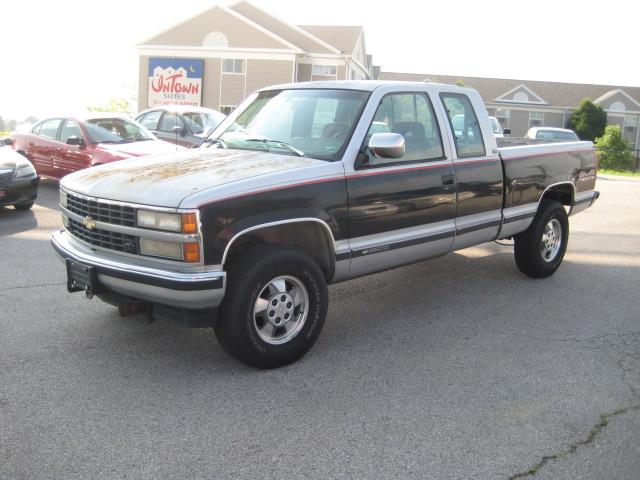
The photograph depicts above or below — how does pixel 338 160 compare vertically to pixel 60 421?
above

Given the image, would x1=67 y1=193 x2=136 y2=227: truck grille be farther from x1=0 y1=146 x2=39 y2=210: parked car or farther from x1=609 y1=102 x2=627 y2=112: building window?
x1=609 y1=102 x2=627 y2=112: building window

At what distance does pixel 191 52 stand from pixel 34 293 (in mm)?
36958

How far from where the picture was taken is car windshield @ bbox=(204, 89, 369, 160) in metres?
4.87

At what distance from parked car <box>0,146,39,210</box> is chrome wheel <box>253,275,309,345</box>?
264 inches

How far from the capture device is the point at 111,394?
12.9 ft

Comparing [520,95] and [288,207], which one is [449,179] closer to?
[288,207]

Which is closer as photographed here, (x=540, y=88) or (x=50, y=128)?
(x=50, y=128)

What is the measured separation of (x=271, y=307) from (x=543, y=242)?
3773 mm

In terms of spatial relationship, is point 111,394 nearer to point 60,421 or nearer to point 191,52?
point 60,421

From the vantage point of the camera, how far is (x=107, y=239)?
14.0ft

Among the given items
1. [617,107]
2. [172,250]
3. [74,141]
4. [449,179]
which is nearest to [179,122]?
[74,141]

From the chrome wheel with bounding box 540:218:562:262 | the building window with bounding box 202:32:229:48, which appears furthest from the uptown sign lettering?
the chrome wheel with bounding box 540:218:562:262

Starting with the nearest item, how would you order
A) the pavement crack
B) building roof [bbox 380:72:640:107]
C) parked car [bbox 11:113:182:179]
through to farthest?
1. the pavement crack
2. parked car [bbox 11:113:182:179]
3. building roof [bbox 380:72:640:107]

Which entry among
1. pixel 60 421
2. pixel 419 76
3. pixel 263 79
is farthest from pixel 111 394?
pixel 419 76
